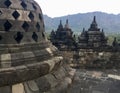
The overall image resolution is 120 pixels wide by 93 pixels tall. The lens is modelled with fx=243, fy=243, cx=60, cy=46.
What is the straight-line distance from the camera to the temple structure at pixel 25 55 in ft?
17.0

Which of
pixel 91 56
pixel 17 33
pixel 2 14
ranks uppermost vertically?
pixel 2 14

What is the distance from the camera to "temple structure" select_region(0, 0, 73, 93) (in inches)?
204

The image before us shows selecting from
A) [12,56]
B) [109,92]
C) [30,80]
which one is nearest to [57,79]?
[30,80]

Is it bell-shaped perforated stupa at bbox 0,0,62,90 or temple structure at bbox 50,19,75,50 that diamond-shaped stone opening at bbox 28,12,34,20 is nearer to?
bell-shaped perforated stupa at bbox 0,0,62,90

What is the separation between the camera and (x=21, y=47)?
18.2 ft

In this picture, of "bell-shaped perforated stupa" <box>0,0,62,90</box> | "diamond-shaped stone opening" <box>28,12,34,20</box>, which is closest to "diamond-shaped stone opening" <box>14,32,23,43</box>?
"bell-shaped perforated stupa" <box>0,0,62,90</box>

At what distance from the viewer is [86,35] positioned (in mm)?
22969

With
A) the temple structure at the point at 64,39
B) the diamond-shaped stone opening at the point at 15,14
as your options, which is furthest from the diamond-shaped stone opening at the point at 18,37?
the temple structure at the point at 64,39

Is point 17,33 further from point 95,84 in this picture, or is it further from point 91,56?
point 91,56

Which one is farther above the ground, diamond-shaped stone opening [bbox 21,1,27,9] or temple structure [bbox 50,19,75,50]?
diamond-shaped stone opening [bbox 21,1,27,9]

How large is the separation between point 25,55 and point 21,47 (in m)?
0.21

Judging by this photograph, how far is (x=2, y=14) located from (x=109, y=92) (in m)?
5.65

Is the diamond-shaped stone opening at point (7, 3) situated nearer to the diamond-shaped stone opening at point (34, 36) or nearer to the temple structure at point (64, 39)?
the diamond-shaped stone opening at point (34, 36)

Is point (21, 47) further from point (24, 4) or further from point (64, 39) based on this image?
point (64, 39)
